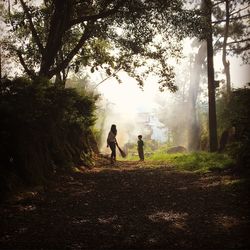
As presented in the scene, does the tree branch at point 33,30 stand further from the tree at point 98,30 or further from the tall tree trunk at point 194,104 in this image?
the tall tree trunk at point 194,104

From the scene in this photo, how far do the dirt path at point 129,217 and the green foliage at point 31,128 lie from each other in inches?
32.0

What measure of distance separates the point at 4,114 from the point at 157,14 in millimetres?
9903

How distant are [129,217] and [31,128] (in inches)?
160

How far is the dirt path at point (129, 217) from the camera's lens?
17.3ft

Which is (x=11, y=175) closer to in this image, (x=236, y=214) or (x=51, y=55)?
(x=236, y=214)

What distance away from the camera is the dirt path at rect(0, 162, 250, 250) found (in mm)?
5273

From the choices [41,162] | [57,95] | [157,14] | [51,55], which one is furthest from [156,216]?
[157,14]

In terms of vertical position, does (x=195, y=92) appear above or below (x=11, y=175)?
above

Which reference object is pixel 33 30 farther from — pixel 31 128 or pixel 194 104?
pixel 194 104

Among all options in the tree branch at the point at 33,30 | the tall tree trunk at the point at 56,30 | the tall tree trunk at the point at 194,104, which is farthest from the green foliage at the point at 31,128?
the tall tree trunk at the point at 194,104

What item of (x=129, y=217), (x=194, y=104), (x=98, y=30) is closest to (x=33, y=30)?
(x=98, y=30)

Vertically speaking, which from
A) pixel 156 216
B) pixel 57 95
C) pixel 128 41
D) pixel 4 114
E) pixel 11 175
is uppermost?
pixel 128 41

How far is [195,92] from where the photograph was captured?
36844 millimetres

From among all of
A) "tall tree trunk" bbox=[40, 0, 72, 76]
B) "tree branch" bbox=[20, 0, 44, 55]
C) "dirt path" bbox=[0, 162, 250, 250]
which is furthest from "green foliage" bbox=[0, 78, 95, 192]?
"tree branch" bbox=[20, 0, 44, 55]
